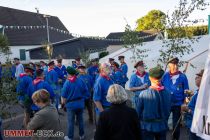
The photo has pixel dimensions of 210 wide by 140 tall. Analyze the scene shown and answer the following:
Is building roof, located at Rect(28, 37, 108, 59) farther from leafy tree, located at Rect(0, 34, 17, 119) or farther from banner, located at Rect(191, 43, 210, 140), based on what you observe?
banner, located at Rect(191, 43, 210, 140)

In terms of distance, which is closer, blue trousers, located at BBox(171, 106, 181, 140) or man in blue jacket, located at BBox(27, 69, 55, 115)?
blue trousers, located at BBox(171, 106, 181, 140)

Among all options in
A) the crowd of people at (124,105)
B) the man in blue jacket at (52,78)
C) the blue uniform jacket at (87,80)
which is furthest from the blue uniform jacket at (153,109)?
the man in blue jacket at (52,78)

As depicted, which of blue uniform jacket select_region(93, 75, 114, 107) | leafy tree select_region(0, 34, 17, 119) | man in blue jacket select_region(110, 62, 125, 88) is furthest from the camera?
man in blue jacket select_region(110, 62, 125, 88)

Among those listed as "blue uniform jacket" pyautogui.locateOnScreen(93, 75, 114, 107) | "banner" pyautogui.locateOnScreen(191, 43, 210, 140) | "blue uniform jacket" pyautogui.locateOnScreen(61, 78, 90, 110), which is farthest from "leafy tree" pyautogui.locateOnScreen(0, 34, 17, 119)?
"banner" pyautogui.locateOnScreen(191, 43, 210, 140)

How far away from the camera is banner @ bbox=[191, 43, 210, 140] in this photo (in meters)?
2.52

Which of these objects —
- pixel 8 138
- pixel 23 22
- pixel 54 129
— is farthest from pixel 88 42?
pixel 54 129

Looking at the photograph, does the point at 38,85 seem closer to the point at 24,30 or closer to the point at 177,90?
the point at 177,90

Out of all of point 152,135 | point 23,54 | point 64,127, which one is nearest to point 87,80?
point 64,127

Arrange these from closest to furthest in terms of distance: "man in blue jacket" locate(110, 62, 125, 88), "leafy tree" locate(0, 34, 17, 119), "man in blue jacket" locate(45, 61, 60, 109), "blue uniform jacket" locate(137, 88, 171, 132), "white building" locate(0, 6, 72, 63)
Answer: "blue uniform jacket" locate(137, 88, 171, 132), "leafy tree" locate(0, 34, 17, 119), "man in blue jacket" locate(45, 61, 60, 109), "man in blue jacket" locate(110, 62, 125, 88), "white building" locate(0, 6, 72, 63)

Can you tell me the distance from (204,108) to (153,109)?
285 cm

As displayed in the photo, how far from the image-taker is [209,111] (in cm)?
253

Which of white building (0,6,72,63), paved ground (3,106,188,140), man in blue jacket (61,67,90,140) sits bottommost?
paved ground (3,106,188,140)

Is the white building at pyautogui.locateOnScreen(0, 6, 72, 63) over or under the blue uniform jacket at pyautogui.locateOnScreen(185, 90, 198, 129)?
over

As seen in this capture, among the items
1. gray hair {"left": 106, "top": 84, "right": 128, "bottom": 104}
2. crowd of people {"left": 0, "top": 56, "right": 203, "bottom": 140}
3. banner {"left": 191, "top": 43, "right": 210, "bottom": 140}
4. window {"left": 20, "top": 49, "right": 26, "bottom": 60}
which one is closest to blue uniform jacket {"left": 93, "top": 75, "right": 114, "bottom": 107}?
crowd of people {"left": 0, "top": 56, "right": 203, "bottom": 140}
